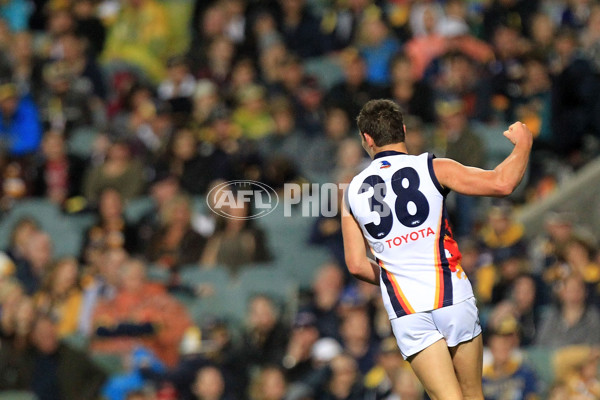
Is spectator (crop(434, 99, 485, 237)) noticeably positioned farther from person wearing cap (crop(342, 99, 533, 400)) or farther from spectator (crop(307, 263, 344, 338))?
person wearing cap (crop(342, 99, 533, 400))

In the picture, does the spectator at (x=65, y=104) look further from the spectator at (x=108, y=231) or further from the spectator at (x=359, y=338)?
the spectator at (x=359, y=338)

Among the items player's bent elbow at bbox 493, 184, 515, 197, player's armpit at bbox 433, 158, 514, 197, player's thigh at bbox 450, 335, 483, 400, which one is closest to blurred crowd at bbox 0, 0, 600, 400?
player's thigh at bbox 450, 335, 483, 400

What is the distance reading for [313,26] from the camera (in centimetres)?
1434

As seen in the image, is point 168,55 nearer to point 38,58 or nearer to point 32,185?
point 38,58

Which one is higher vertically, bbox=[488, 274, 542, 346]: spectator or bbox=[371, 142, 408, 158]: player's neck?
bbox=[371, 142, 408, 158]: player's neck

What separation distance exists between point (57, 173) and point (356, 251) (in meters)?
7.94

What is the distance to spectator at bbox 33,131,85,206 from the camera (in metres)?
12.7

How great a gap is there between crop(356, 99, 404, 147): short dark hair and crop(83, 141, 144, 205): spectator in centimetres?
715

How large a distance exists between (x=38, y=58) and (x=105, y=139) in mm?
2273

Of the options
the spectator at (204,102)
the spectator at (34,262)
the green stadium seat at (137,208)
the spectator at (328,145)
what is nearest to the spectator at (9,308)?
the spectator at (34,262)

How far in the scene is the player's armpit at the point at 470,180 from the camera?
514cm

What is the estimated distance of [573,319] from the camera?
948 centimetres

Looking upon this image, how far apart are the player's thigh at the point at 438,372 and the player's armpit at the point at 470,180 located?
0.81 m

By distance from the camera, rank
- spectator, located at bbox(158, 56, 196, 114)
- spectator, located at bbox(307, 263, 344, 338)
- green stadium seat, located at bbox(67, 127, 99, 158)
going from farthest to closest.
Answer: spectator, located at bbox(158, 56, 196, 114) → green stadium seat, located at bbox(67, 127, 99, 158) → spectator, located at bbox(307, 263, 344, 338)
